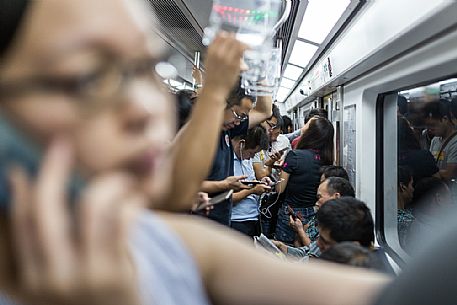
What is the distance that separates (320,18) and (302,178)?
1.27m

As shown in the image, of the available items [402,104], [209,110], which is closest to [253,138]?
[402,104]

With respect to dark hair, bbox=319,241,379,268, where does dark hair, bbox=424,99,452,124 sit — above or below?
above

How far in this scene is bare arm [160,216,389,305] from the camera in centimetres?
53

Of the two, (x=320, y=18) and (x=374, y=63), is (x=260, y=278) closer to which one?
(x=374, y=63)

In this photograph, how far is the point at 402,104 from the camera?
338 centimetres

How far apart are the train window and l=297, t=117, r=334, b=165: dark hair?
41cm

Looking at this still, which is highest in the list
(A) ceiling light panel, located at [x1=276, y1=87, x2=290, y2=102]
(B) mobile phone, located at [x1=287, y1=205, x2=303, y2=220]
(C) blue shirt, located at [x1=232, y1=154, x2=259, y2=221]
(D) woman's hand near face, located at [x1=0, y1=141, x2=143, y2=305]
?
(A) ceiling light panel, located at [x1=276, y1=87, x2=290, y2=102]

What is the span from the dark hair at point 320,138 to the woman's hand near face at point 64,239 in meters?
3.56

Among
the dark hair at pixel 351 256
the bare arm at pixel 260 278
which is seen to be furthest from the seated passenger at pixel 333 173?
the bare arm at pixel 260 278

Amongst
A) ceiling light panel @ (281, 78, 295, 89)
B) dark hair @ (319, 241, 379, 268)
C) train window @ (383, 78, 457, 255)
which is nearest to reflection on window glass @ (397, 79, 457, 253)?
train window @ (383, 78, 457, 255)

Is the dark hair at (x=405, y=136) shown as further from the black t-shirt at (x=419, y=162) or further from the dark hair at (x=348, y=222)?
the dark hair at (x=348, y=222)

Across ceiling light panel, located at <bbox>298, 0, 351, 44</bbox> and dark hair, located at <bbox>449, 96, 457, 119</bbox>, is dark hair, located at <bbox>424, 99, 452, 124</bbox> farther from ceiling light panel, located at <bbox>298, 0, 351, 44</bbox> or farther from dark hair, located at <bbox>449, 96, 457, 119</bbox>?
ceiling light panel, located at <bbox>298, 0, 351, 44</bbox>

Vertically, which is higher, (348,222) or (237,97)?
(237,97)

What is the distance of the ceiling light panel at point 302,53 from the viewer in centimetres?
546
